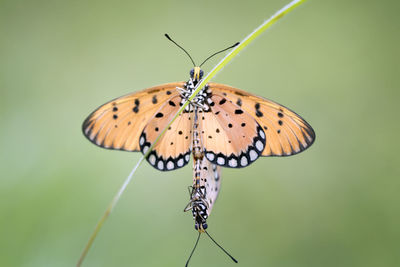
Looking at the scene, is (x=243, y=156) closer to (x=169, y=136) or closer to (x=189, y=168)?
(x=169, y=136)

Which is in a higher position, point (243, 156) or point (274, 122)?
point (274, 122)

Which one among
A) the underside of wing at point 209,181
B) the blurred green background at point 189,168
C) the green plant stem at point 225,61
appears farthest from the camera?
the blurred green background at point 189,168

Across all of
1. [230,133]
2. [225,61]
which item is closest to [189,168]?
[230,133]

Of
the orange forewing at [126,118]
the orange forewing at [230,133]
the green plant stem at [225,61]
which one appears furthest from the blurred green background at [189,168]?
the green plant stem at [225,61]

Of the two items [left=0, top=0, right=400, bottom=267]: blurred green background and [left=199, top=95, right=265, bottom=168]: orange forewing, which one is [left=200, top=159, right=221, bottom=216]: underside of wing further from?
[left=0, top=0, right=400, bottom=267]: blurred green background

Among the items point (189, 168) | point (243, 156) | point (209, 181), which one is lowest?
point (209, 181)

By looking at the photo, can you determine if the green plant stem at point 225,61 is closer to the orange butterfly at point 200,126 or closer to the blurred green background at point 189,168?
the orange butterfly at point 200,126

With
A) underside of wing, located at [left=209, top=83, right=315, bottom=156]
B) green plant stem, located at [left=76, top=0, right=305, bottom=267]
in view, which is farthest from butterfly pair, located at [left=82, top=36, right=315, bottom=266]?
green plant stem, located at [left=76, top=0, right=305, bottom=267]
